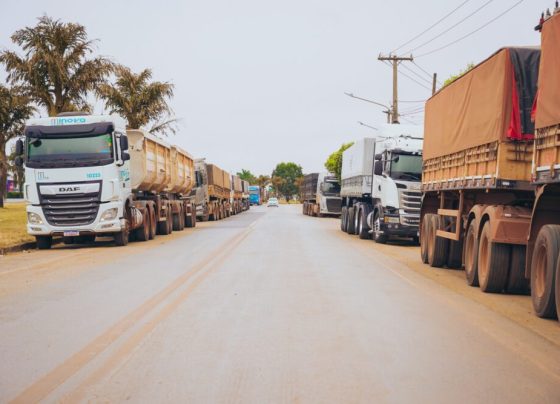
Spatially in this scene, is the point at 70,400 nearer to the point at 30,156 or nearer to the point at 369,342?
the point at 369,342

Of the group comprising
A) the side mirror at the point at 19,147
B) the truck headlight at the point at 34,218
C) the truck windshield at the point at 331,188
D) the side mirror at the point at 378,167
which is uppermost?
the side mirror at the point at 19,147

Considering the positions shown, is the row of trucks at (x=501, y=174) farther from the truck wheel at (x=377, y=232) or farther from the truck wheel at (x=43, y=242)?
the truck wheel at (x=43, y=242)

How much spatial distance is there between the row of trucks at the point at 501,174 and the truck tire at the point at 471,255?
0.02 meters

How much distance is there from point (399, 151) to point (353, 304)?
1191cm

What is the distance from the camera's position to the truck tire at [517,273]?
9.95m

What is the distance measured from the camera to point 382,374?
5.33 m

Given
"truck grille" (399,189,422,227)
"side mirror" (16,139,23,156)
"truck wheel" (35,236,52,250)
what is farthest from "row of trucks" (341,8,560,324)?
"side mirror" (16,139,23,156)

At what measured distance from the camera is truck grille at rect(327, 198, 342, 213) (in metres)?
45.1

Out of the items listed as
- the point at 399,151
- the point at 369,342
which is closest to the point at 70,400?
the point at 369,342

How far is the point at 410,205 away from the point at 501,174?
33.5 feet

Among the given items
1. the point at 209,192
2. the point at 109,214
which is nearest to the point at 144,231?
the point at 109,214

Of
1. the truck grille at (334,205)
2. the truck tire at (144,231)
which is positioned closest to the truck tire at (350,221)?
the truck tire at (144,231)

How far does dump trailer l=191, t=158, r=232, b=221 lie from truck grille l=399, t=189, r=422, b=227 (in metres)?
19.0

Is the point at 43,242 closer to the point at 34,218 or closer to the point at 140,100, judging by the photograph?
the point at 34,218
